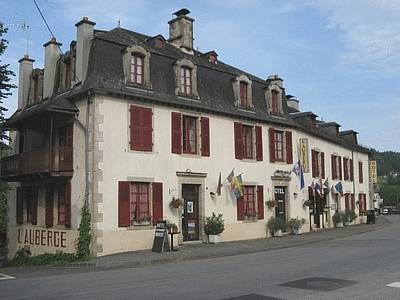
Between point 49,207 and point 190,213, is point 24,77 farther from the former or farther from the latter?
point 190,213

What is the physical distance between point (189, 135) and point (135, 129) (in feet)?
10.4

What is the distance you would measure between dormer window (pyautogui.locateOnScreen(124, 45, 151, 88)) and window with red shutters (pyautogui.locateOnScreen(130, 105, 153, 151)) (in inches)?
42.9

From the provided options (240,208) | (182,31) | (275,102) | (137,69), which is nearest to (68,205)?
(137,69)

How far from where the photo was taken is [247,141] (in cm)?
2506

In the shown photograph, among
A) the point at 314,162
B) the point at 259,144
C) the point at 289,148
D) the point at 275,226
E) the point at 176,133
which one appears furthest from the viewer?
the point at 314,162

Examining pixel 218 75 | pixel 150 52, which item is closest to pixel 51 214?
pixel 150 52

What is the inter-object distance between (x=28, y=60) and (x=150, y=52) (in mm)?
7765

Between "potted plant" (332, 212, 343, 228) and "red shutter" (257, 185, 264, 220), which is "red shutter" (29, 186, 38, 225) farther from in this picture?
"potted plant" (332, 212, 343, 228)

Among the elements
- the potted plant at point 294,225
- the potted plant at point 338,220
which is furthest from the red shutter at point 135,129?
the potted plant at point 338,220

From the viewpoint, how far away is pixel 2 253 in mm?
25047

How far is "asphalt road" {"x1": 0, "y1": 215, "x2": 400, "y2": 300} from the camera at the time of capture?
364 inches

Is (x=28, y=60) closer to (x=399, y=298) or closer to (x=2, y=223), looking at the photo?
(x=2, y=223)

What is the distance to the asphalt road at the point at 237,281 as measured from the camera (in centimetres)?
926

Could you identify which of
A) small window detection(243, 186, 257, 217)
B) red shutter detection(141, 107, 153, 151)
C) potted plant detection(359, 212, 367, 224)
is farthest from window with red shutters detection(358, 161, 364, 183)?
red shutter detection(141, 107, 153, 151)
